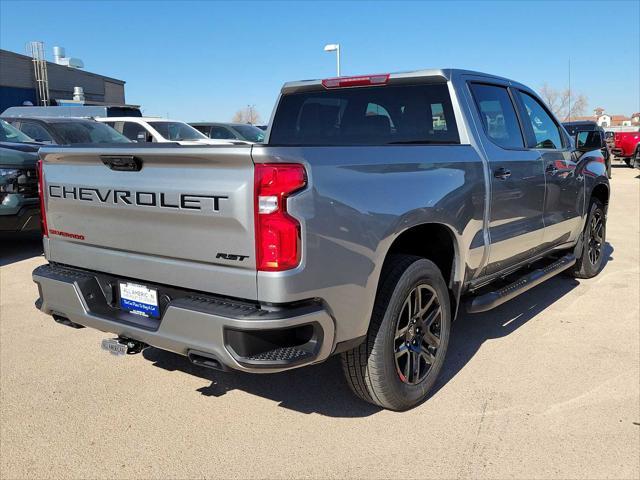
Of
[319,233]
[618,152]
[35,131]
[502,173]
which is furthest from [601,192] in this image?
[618,152]

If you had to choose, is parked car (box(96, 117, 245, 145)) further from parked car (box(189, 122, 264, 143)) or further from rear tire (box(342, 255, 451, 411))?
rear tire (box(342, 255, 451, 411))

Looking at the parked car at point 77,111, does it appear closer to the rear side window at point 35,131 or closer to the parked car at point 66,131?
the rear side window at point 35,131

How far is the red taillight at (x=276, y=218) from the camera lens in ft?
8.00

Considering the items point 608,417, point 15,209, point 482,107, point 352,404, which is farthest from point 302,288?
point 15,209

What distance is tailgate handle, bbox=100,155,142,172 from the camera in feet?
9.43

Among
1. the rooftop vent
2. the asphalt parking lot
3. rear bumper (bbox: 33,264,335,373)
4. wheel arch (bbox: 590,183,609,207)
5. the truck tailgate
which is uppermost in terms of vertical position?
the rooftop vent

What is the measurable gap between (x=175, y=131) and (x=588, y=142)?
10.1 meters

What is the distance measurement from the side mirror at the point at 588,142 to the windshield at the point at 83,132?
7015 mm

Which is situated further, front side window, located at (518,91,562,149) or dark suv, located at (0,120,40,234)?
dark suv, located at (0,120,40,234)

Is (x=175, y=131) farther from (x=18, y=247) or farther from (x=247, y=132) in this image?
(x=18, y=247)

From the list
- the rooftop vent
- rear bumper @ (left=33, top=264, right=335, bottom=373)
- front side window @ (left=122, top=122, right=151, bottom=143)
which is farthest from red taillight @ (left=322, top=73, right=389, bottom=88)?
the rooftop vent

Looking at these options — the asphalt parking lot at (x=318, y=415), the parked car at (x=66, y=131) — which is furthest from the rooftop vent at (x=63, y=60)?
the asphalt parking lot at (x=318, y=415)

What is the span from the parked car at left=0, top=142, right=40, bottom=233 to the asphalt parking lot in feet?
8.17

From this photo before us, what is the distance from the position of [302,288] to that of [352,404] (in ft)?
4.11
